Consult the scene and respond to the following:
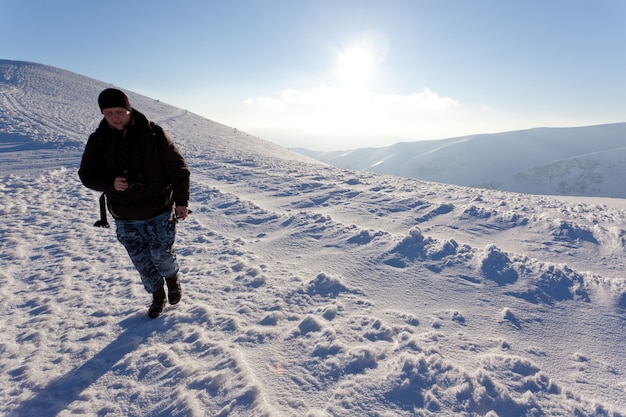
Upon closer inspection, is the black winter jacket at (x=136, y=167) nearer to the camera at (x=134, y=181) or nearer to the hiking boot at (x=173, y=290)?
the camera at (x=134, y=181)

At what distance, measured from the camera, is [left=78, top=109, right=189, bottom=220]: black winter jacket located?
2643mm

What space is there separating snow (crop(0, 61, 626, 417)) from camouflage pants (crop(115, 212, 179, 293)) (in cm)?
49

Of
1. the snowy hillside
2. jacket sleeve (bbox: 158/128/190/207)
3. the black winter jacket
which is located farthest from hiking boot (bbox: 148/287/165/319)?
the snowy hillside

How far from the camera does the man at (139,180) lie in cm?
261

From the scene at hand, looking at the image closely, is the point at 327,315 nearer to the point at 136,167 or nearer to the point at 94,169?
the point at 136,167

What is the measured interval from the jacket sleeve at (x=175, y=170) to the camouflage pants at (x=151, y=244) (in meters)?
0.25

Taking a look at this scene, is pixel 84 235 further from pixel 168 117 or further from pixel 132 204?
pixel 168 117

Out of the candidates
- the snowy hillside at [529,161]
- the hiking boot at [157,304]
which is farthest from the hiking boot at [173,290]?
the snowy hillside at [529,161]

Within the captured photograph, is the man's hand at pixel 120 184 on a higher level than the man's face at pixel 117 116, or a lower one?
lower

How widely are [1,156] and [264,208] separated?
1134 centimetres

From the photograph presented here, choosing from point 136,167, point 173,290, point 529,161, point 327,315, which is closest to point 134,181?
point 136,167

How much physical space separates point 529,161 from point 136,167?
15055 cm

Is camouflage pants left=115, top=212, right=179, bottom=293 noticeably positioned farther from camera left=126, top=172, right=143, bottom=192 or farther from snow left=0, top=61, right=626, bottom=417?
snow left=0, top=61, right=626, bottom=417

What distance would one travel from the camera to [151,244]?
2.95m
